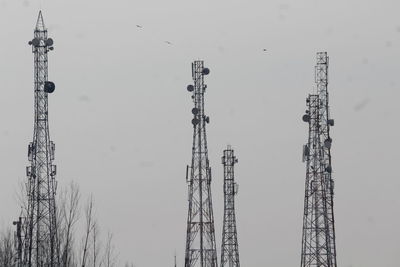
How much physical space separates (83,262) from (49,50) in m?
13.7

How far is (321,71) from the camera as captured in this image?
85.9 metres

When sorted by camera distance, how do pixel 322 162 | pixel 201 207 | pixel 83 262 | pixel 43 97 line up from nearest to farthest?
pixel 83 262 < pixel 43 97 < pixel 201 207 < pixel 322 162

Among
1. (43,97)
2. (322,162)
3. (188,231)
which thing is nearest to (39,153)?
(43,97)

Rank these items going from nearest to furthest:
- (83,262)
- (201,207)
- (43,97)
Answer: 1. (83,262)
2. (43,97)
3. (201,207)

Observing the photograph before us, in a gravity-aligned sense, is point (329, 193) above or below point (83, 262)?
above

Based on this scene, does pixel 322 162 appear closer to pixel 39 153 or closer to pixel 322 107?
pixel 322 107

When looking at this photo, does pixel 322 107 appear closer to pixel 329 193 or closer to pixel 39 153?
pixel 329 193

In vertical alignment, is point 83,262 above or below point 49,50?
below

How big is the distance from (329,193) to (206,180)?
11.7 m

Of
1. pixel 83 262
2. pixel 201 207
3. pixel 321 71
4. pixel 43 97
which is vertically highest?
pixel 321 71

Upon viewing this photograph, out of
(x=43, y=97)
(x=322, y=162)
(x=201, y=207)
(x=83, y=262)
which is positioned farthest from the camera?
(x=322, y=162)

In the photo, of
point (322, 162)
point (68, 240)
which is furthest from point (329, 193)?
point (68, 240)

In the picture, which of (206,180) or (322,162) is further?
(322,162)

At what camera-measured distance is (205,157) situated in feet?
256
